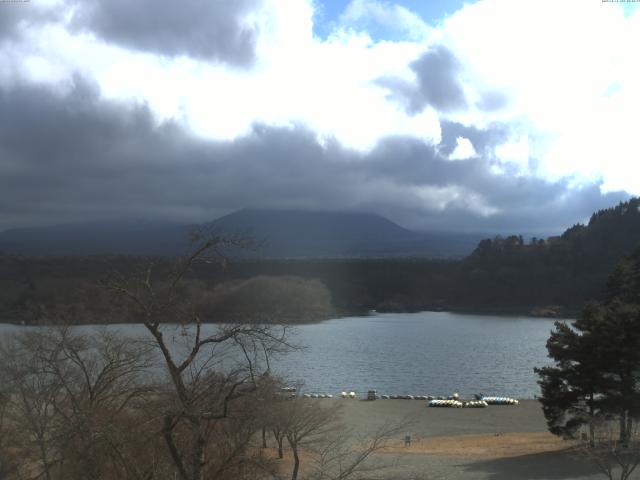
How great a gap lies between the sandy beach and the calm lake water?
597 cm

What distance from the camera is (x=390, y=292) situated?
168750 millimetres

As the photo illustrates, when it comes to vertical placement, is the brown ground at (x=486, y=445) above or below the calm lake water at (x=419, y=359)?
above

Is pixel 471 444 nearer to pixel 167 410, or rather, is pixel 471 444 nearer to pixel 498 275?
pixel 167 410

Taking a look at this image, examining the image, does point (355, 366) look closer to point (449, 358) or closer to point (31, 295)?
point (449, 358)

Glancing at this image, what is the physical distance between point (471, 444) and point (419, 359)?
3880 cm

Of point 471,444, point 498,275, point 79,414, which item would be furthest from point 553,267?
point 79,414

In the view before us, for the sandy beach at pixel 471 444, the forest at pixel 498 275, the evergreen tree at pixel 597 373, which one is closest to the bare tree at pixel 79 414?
the sandy beach at pixel 471 444

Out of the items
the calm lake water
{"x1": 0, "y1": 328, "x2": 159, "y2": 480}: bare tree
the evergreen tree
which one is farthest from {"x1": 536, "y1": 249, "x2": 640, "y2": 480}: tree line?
{"x1": 0, "y1": 328, "x2": 159, "y2": 480}: bare tree

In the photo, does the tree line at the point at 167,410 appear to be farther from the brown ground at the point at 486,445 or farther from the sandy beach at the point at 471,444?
the brown ground at the point at 486,445

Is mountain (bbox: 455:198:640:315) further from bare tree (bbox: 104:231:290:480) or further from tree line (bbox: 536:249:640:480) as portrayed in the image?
bare tree (bbox: 104:231:290:480)

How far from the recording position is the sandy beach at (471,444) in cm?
2114

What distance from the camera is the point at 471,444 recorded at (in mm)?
29922

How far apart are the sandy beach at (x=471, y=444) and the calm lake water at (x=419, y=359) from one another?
5974 mm

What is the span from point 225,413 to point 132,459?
2.67 metres
